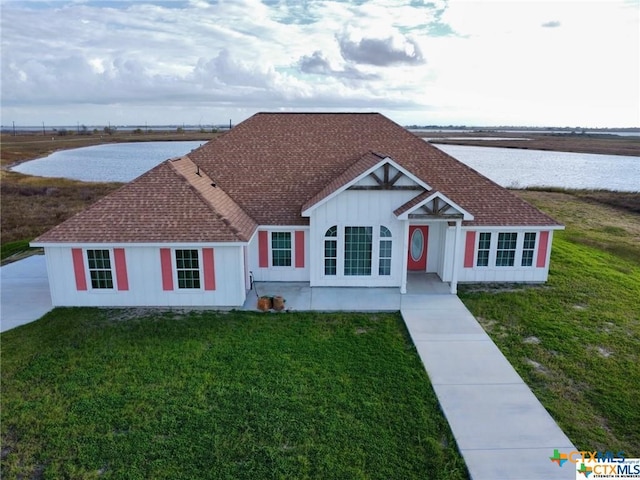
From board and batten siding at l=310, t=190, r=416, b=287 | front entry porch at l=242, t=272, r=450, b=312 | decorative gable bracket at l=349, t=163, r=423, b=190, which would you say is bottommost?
front entry porch at l=242, t=272, r=450, b=312

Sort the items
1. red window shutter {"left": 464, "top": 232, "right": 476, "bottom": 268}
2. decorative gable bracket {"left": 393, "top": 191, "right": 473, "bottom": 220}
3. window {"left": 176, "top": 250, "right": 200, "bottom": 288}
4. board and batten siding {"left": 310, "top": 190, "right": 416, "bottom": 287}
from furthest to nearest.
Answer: red window shutter {"left": 464, "top": 232, "right": 476, "bottom": 268}, board and batten siding {"left": 310, "top": 190, "right": 416, "bottom": 287}, decorative gable bracket {"left": 393, "top": 191, "right": 473, "bottom": 220}, window {"left": 176, "top": 250, "right": 200, "bottom": 288}

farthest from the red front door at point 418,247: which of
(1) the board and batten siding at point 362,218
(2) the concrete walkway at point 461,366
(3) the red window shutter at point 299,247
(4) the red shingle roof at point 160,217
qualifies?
(4) the red shingle roof at point 160,217

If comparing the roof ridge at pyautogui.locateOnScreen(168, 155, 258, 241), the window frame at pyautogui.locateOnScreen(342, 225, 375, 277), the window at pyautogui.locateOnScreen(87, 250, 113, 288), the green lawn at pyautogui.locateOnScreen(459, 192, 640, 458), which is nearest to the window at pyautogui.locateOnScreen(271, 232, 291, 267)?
the roof ridge at pyautogui.locateOnScreen(168, 155, 258, 241)

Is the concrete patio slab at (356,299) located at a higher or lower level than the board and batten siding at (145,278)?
lower

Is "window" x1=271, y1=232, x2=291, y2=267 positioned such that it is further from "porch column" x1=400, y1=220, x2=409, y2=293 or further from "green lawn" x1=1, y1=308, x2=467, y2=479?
"porch column" x1=400, y1=220, x2=409, y2=293

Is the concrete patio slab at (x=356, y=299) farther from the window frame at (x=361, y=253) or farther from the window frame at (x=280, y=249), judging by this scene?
the window frame at (x=280, y=249)

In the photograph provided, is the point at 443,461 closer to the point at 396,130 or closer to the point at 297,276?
the point at 297,276

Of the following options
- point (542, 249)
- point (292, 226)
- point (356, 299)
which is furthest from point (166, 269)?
point (542, 249)
